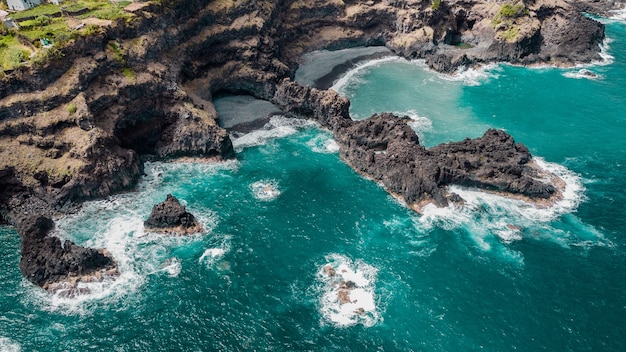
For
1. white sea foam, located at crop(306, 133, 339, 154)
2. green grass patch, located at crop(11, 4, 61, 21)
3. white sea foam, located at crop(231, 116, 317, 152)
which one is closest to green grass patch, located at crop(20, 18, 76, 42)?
green grass patch, located at crop(11, 4, 61, 21)

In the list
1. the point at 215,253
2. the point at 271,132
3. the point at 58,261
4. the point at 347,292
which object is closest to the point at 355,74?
the point at 271,132

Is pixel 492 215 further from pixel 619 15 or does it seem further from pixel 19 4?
pixel 619 15

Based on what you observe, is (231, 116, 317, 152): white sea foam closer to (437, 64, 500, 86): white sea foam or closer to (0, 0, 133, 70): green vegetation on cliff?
(0, 0, 133, 70): green vegetation on cliff

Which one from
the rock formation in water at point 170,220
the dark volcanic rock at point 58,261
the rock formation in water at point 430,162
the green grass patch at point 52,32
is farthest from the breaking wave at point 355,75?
the dark volcanic rock at point 58,261

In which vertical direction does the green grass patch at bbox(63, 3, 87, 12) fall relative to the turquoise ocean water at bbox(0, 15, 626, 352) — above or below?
above

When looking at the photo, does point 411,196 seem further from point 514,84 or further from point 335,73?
point 514,84

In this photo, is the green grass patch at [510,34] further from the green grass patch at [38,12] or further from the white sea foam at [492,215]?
the green grass patch at [38,12]
